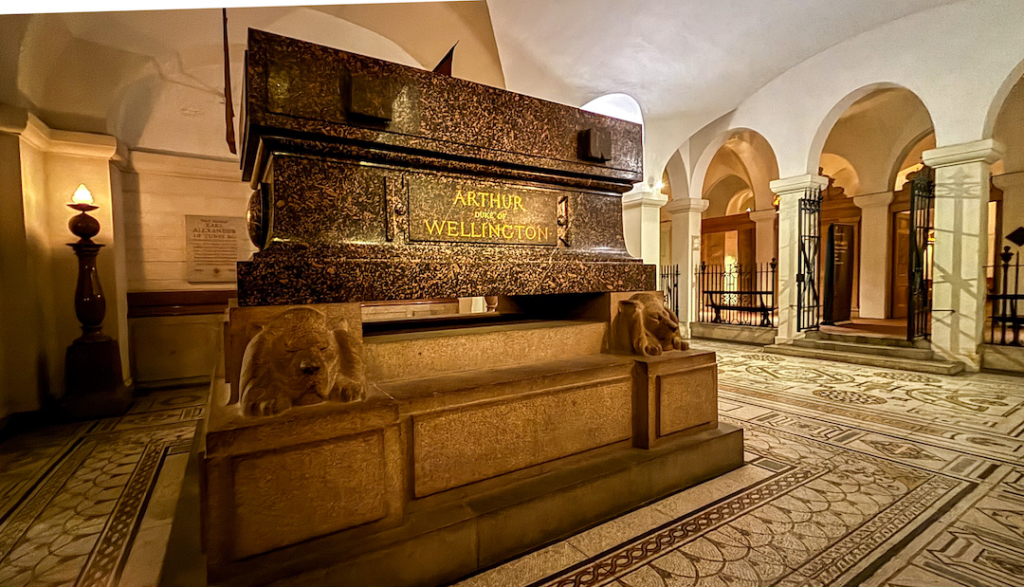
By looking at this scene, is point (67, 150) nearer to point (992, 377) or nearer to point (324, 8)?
point (324, 8)

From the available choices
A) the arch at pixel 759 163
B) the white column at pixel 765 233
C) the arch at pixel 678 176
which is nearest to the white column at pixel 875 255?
the white column at pixel 765 233

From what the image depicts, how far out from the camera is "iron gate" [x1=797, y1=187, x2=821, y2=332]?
23.4 ft

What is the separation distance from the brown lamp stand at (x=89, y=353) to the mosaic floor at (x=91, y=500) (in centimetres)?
21

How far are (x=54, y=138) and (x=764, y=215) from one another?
13416 mm

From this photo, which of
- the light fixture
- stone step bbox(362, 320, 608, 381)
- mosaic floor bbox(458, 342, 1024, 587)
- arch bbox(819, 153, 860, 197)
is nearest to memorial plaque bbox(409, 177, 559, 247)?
stone step bbox(362, 320, 608, 381)

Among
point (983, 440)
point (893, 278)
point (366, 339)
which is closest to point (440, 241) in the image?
point (366, 339)

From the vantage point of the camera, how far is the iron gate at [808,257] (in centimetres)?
714

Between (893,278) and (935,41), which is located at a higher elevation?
(935,41)

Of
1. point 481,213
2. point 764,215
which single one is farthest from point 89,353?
point 764,215

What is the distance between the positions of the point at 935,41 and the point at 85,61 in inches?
378

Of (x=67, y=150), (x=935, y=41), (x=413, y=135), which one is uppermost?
(x=935, y=41)

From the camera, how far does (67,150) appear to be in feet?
14.1

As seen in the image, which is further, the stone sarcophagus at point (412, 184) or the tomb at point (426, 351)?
the stone sarcophagus at point (412, 184)

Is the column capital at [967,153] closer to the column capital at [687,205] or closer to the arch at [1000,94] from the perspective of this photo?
the arch at [1000,94]
